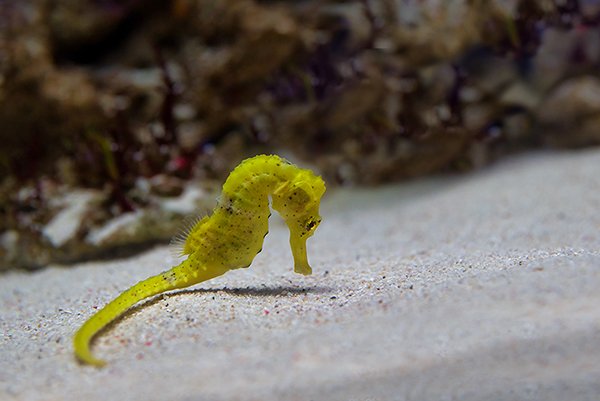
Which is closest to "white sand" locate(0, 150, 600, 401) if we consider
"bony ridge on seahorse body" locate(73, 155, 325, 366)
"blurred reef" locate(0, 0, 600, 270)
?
"bony ridge on seahorse body" locate(73, 155, 325, 366)

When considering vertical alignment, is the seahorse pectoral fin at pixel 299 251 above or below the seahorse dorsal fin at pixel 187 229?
below

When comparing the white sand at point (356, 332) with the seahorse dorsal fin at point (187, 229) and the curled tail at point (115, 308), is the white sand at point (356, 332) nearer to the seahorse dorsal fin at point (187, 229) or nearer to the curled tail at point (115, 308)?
the curled tail at point (115, 308)

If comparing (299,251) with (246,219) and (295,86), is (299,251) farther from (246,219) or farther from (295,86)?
(295,86)

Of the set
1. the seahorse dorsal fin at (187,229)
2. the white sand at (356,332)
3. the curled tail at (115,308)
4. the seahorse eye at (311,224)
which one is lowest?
the white sand at (356,332)

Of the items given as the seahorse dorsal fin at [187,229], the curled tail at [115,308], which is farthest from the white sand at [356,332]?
the seahorse dorsal fin at [187,229]

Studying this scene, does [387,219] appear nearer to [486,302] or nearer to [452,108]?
[452,108]

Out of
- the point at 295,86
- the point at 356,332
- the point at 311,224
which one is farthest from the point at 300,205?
the point at 295,86

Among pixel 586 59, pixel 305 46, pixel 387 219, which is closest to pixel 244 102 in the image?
pixel 305 46
